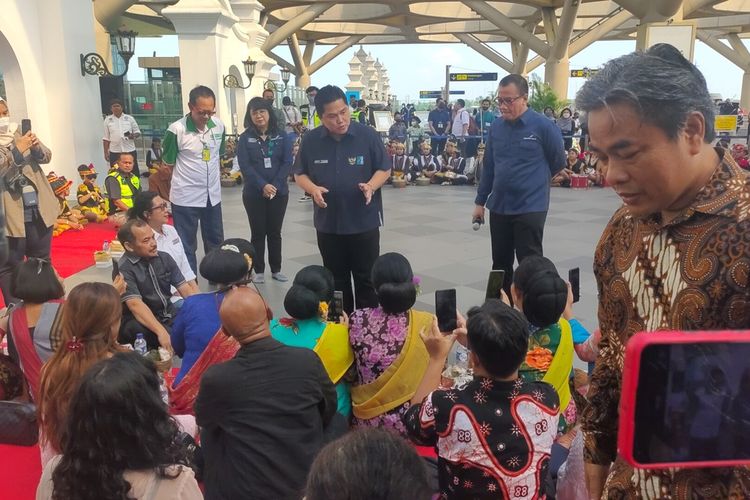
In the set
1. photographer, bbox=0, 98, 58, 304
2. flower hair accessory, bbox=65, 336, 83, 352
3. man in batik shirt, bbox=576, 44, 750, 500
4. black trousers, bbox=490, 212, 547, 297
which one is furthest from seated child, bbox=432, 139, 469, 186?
man in batik shirt, bbox=576, 44, 750, 500

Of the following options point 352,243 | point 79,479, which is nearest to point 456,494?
point 79,479

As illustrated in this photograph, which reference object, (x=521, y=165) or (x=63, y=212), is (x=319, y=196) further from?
(x=63, y=212)

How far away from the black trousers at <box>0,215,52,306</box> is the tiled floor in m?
1.12

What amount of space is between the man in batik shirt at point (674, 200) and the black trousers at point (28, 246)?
15.0 ft

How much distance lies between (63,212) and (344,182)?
18.6 feet

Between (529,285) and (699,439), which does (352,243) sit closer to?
(529,285)

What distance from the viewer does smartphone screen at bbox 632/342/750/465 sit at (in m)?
0.89

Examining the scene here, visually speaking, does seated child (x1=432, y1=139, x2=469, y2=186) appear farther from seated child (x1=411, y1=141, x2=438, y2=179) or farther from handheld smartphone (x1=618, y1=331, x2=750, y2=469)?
handheld smartphone (x1=618, y1=331, x2=750, y2=469)

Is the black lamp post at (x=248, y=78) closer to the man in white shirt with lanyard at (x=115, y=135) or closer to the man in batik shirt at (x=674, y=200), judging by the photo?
the man in white shirt with lanyard at (x=115, y=135)

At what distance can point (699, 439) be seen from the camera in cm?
92

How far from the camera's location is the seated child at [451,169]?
13.4 meters

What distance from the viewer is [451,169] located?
13711 mm

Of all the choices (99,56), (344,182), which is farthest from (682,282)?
(99,56)

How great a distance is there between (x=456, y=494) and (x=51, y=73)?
9.24 meters
